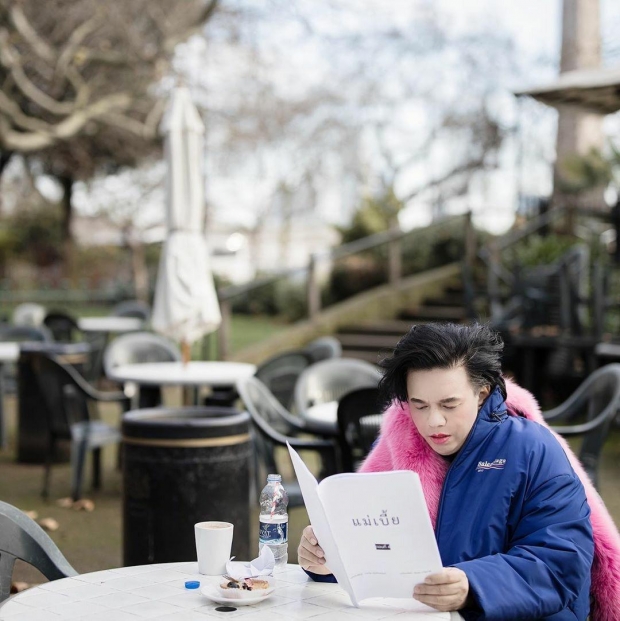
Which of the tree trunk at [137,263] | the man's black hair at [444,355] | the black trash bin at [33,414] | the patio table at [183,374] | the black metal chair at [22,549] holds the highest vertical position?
the tree trunk at [137,263]

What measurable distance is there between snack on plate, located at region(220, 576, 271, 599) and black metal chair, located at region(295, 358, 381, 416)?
3.94 meters

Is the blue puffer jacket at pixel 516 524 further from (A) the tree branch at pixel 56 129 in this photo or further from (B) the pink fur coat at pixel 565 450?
(A) the tree branch at pixel 56 129

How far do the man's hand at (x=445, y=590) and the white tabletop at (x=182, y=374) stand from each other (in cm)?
440

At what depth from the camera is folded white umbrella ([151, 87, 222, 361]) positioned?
767 centimetres

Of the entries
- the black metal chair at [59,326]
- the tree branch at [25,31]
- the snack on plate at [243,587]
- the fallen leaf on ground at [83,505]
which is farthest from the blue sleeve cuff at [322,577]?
the black metal chair at [59,326]

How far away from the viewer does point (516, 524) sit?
2.43 m

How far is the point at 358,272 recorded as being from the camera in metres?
17.3

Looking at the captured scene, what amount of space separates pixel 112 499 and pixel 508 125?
819 inches

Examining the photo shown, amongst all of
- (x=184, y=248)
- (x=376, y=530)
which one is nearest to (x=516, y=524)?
(x=376, y=530)

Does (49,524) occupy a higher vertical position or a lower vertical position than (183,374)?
lower

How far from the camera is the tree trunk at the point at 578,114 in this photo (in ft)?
46.2

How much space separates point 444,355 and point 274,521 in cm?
74

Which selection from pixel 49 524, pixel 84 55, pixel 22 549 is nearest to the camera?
pixel 22 549

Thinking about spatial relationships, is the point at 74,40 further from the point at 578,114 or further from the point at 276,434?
the point at 276,434
